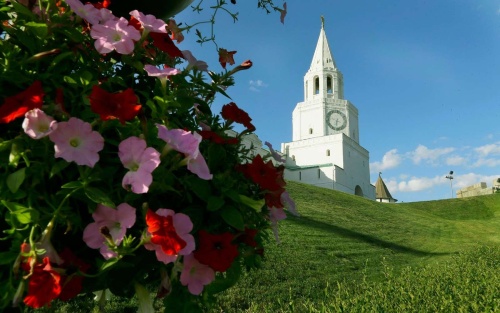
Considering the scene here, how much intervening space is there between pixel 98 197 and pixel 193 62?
0.71 meters

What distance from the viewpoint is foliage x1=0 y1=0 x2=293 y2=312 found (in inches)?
44.8

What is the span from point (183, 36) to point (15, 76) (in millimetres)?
883

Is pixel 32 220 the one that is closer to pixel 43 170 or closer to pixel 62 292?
pixel 43 170

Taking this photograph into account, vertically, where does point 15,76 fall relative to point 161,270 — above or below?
above

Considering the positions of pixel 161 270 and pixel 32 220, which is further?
pixel 161 270

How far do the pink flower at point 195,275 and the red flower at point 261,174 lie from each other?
341mm

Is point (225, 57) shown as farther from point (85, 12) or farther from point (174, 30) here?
point (85, 12)

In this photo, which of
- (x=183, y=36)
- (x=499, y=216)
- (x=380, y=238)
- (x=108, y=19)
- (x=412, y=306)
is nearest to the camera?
(x=108, y=19)

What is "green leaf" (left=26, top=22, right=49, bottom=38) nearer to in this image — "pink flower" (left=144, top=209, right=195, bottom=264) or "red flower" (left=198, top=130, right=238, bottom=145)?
"red flower" (left=198, top=130, right=238, bottom=145)

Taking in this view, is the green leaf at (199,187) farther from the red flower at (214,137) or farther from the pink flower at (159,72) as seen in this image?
the pink flower at (159,72)

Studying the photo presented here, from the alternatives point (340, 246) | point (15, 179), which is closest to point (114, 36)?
point (15, 179)

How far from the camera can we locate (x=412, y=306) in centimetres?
445

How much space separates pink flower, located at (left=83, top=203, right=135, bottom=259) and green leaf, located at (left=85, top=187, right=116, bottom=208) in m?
0.04

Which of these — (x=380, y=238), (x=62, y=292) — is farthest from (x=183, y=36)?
(x=380, y=238)
